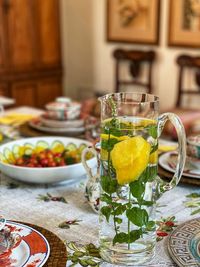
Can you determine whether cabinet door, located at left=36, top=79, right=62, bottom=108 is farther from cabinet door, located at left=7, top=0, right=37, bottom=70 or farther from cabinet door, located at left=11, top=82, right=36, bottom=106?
cabinet door, located at left=7, top=0, right=37, bottom=70

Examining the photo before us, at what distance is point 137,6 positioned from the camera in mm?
3801

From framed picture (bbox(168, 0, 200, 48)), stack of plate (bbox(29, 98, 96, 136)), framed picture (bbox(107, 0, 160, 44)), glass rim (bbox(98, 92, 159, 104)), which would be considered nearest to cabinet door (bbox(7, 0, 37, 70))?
framed picture (bbox(107, 0, 160, 44))

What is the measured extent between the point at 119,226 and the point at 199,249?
0.55 ft

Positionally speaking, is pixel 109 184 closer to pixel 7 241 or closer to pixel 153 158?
pixel 153 158

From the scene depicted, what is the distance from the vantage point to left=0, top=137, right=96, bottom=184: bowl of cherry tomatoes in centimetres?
120

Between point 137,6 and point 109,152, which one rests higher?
point 137,6

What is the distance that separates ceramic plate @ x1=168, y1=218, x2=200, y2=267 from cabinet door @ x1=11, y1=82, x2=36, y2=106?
2.98m

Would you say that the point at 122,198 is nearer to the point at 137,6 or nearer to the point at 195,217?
the point at 195,217

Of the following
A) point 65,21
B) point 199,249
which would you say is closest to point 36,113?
point 199,249

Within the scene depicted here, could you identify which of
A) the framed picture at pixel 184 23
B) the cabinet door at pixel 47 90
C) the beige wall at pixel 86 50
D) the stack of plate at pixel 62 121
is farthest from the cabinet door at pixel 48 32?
the stack of plate at pixel 62 121

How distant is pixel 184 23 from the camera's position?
3.54 m

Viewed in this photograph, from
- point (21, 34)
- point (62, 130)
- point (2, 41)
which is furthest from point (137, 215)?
point (21, 34)

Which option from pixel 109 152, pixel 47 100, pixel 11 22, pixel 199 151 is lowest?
pixel 47 100

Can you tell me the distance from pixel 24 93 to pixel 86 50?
2.77 ft
